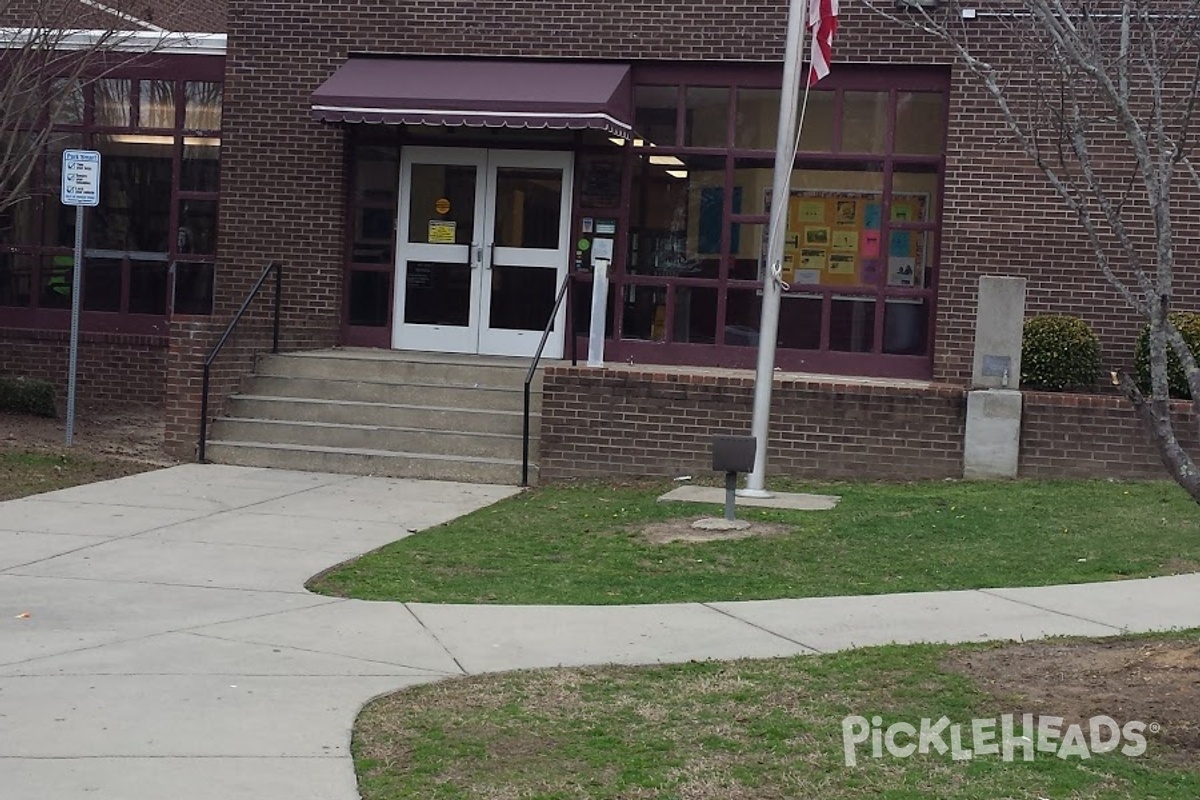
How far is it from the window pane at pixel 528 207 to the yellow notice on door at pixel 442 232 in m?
0.49

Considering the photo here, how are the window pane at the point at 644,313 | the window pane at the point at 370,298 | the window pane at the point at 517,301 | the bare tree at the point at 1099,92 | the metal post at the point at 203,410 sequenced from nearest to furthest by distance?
the bare tree at the point at 1099,92, the metal post at the point at 203,410, the window pane at the point at 644,313, the window pane at the point at 517,301, the window pane at the point at 370,298

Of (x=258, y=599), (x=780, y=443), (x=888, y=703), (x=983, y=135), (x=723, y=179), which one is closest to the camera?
(x=888, y=703)

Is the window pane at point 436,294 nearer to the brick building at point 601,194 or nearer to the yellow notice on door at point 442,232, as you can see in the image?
the brick building at point 601,194

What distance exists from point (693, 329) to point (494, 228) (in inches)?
97.2

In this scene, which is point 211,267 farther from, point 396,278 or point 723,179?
point 723,179

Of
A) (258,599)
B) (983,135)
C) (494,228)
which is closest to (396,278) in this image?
(494,228)

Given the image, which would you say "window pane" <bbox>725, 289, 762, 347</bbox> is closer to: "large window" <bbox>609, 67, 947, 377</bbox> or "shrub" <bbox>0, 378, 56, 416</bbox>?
"large window" <bbox>609, 67, 947, 377</bbox>

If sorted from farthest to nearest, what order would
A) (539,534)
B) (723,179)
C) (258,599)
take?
(723,179) < (539,534) < (258,599)

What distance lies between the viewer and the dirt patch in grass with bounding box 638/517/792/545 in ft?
33.8

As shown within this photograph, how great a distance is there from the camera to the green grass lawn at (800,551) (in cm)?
878

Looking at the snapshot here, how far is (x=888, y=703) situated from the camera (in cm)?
616

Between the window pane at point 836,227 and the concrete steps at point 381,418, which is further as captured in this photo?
the window pane at point 836,227

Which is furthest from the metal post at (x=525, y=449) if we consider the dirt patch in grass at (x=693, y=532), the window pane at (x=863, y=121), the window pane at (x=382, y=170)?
the window pane at (x=863, y=121)

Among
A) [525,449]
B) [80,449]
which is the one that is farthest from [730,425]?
[80,449]
